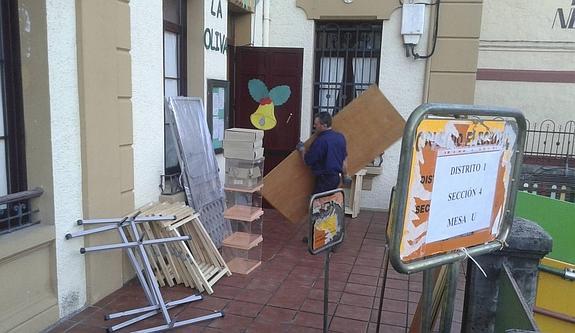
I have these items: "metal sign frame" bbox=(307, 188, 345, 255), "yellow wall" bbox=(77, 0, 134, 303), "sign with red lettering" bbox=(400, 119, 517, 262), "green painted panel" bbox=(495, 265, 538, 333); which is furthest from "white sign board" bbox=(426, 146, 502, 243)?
"yellow wall" bbox=(77, 0, 134, 303)

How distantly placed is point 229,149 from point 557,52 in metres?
10.3

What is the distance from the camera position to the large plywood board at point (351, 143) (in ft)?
17.0

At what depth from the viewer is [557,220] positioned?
3.13 metres

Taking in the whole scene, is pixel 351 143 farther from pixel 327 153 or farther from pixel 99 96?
pixel 99 96

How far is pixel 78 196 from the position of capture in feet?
11.4

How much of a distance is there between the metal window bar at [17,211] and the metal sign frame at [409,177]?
2.59 meters

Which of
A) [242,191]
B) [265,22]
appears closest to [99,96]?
[242,191]

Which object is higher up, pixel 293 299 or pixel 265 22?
pixel 265 22

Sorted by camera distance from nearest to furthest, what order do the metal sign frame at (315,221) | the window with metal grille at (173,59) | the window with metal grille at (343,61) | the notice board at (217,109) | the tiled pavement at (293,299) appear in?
the metal sign frame at (315,221) → the tiled pavement at (293,299) → the window with metal grille at (173,59) → the notice board at (217,109) → the window with metal grille at (343,61)

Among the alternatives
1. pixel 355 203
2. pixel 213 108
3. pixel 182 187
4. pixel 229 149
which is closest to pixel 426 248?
pixel 229 149

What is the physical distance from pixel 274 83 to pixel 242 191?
264 cm

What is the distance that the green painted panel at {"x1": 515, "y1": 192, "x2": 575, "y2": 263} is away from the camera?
3068mm

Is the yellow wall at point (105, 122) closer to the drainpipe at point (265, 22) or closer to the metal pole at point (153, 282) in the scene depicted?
the metal pole at point (153, 282)

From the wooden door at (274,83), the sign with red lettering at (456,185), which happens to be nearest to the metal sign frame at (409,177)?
the sign with red lettering at (456,185)
